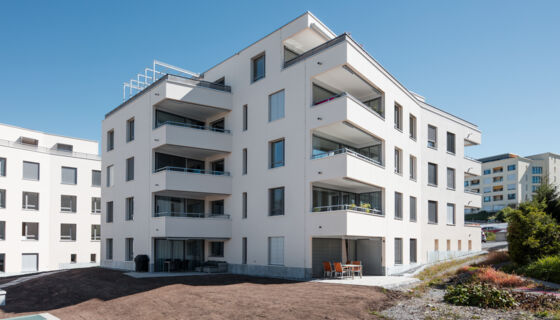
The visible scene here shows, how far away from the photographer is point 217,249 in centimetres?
2758

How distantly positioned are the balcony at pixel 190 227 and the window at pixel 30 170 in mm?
20760

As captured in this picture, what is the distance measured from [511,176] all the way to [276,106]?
8613 cm

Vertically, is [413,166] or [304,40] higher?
[304,40]

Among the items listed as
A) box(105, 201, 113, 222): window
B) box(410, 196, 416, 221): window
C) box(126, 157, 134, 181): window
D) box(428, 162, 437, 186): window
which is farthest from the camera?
box(105, 201, 113, 222): window

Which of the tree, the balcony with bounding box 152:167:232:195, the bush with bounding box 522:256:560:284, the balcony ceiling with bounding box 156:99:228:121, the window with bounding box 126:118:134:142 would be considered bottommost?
the bush with bounding box 522:256:560:284

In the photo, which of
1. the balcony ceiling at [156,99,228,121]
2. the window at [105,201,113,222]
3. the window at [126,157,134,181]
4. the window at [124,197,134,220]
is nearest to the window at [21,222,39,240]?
the window at [105,201,113,222]

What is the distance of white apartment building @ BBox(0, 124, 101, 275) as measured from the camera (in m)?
38.5

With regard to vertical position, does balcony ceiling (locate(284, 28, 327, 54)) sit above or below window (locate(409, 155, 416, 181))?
above

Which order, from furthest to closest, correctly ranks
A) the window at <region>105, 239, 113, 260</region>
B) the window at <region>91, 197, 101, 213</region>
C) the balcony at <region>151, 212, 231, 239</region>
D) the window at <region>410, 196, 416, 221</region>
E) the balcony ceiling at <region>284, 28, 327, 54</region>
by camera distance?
the window at <region>91, 197, 101, 213</region> < the window at <region>105, 239, 113, 260</region> < the window at <region>410, 196, 416, 221</region> < the balcony at <region>151, 212, 231, 239</region> < the balcony ceiling at <region>284, 28, 327, 54</region>

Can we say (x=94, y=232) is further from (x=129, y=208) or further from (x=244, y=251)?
(x=244, y=251)

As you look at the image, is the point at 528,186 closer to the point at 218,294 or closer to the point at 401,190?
the point at 401,190

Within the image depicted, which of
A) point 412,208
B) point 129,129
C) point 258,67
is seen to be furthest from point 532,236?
point 129,129

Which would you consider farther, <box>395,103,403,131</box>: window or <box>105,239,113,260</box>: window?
<box>105,239,113,260</box>: window

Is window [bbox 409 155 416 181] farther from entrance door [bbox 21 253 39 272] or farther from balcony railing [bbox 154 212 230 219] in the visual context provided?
entrance door [bbox 21 253 39 272]
